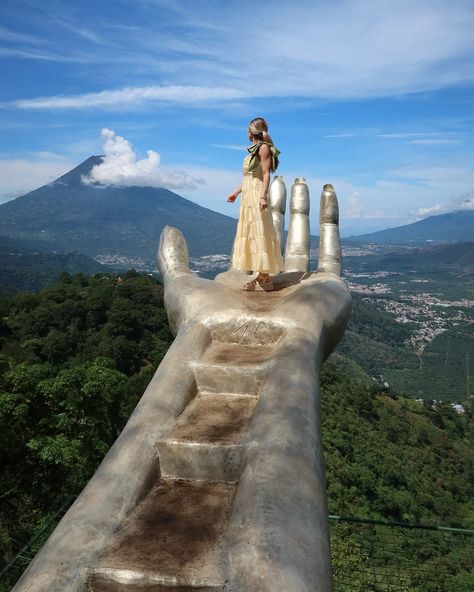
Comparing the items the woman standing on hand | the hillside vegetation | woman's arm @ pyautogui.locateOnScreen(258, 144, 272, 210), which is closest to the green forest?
the woman standing on hand

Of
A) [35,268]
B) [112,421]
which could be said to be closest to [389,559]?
[112,421]

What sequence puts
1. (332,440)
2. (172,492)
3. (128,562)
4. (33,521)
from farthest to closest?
1. (332,440)
2. (33,521)
3. (172,492)
4. (128,562)

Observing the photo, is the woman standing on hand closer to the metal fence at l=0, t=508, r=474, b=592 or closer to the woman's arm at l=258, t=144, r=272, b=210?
the woman's arm at l=258, t=144, r=272, b=210

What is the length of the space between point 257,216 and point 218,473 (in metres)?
3.42

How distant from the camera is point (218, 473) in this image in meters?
3.06

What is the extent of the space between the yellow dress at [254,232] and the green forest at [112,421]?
20.0 ft

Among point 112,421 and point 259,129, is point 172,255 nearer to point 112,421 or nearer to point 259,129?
point 259,129

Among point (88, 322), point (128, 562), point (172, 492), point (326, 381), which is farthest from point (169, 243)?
point (88, 322)

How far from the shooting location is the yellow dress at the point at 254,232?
582cm

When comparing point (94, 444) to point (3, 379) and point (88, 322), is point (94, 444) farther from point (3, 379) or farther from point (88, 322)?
point (88, 322)

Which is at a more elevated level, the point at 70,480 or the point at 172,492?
the point at 172,492

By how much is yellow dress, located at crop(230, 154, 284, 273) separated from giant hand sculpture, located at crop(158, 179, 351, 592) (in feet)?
0.94

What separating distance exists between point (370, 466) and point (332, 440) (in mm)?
2509

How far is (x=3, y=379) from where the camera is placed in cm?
1439
